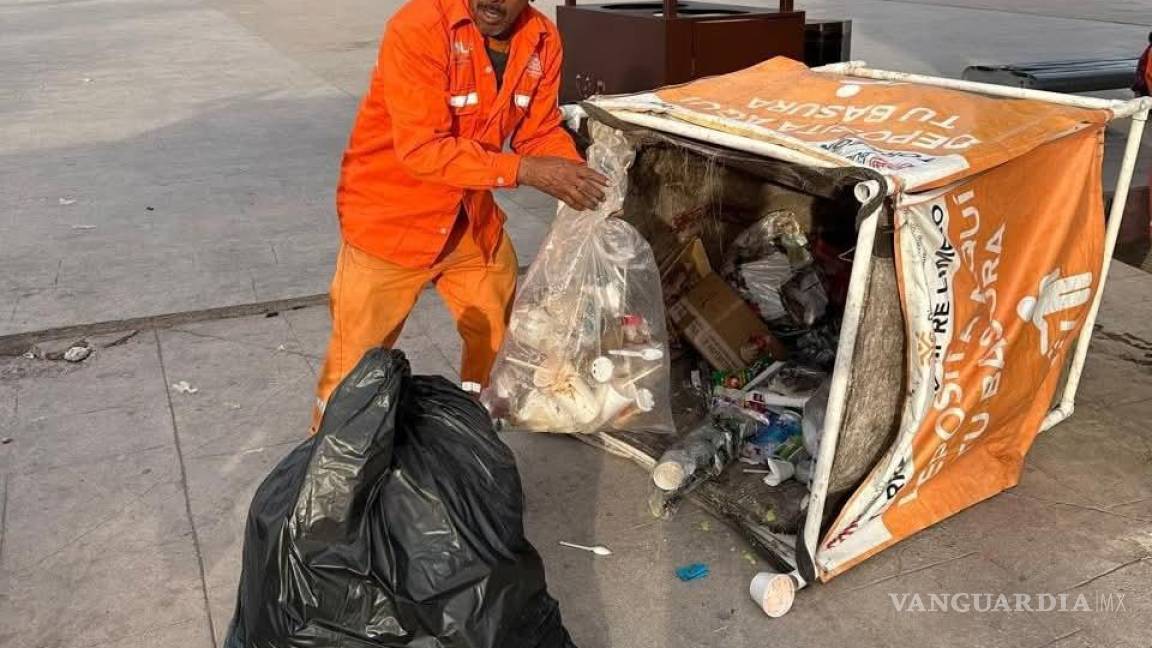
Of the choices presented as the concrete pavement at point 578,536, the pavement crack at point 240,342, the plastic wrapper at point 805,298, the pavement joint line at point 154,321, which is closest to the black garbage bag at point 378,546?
the concrete pavement at point 578,536

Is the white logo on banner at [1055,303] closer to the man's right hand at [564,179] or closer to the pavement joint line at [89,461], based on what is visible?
the man's right hand at [564,179]

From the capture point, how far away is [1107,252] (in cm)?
309

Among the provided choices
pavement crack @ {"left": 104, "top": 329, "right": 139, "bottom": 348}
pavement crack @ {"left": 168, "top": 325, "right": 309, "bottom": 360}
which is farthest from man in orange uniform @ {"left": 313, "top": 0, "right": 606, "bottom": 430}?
pavement crack @ {"left": 104, "top": 329, "right": 139, "bottom": 348}

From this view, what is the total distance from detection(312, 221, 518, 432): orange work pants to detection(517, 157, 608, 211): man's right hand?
1.31ft

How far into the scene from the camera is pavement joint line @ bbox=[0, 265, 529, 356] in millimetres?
4203

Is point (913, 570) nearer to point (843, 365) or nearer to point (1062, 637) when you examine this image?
point (1062, 637)

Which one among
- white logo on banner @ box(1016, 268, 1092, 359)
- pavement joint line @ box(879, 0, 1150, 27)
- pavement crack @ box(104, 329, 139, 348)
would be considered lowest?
pavement joint line @ box(879, 0, 1150, 27)

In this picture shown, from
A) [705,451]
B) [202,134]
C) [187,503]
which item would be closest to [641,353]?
[705,451]

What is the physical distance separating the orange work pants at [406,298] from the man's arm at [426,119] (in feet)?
1.32

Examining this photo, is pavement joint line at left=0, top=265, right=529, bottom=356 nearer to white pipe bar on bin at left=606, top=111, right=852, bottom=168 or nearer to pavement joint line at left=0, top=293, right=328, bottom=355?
pavement joint line at left=0, top=293, right=328, bottom=355

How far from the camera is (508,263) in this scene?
3.07m

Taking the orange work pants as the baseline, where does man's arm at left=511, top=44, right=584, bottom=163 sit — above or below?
above

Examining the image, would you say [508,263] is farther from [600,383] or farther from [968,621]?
[968,621]

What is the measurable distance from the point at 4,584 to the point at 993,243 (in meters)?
2.72
